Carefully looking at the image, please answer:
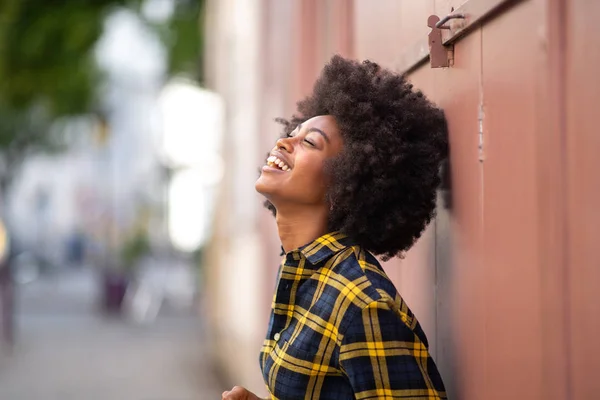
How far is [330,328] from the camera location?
1.89 m

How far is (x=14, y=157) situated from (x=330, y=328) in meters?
35.7

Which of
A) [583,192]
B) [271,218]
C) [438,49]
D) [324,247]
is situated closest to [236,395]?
[324,247]

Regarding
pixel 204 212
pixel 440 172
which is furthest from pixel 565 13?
pixel 204 212

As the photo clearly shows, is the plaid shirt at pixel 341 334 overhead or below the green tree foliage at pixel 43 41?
below

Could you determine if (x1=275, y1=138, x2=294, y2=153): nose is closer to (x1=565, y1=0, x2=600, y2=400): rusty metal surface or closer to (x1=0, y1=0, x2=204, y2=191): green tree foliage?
(x1=565, y1=0, x2=600, y2=400): rusty metal surface

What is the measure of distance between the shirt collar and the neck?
0.07m

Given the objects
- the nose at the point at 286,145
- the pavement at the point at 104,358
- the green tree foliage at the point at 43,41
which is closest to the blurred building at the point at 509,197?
the nose at the point at 286,145

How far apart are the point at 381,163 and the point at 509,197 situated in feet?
1.15

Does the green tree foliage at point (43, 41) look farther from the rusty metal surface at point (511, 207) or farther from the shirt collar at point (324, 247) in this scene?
the rusty metal surface at point (511, 207)

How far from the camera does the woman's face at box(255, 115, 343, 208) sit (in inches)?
85.2

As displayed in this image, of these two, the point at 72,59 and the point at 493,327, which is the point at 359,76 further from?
the point at 72,59

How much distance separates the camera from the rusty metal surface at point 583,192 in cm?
141

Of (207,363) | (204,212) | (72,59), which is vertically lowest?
(207,363)

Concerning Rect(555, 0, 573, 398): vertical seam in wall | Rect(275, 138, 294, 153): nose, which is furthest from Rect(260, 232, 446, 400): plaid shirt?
Rect(555, 0, 573, 398): vertical seam in wall
